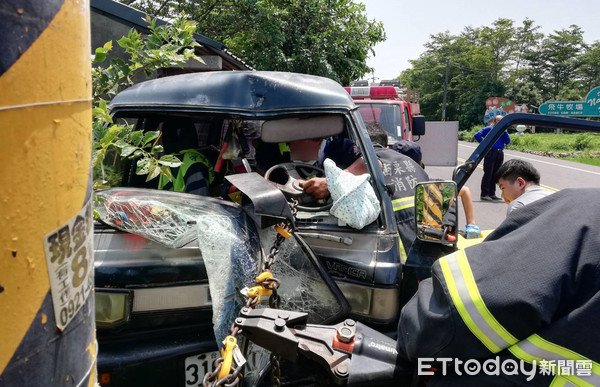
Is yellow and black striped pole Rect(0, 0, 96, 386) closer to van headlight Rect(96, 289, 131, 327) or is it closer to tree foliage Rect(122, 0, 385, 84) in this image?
van headlight Rect(96, 289, 131, 327)

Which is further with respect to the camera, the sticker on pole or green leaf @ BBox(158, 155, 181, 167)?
green leaf @ BBox(158, 155, 181, 167)

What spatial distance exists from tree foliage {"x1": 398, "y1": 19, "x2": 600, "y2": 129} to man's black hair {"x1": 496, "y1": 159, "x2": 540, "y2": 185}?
183 ft

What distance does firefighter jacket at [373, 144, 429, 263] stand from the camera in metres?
2.77

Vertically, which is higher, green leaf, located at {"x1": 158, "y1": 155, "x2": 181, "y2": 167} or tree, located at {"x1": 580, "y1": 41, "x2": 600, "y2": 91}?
tree, located at {"x1": 580, "y1": 41, "x2": 600, "y2": 91}

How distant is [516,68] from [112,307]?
221 ft

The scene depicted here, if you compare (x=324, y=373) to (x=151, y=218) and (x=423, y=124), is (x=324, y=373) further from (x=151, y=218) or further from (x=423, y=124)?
(x=423, y=124)

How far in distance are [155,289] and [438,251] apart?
1.60 metres

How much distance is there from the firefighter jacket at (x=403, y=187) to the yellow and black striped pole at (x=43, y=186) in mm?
2054

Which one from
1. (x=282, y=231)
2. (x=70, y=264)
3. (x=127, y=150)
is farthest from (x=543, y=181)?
(x=70, y=264)

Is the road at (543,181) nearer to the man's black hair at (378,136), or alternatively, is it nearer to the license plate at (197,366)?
the man's black hair at (378,136)

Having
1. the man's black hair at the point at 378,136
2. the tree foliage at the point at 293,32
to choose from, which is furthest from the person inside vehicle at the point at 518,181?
the tree foliage at the point at 293,32

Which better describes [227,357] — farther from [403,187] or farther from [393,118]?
[393,118]

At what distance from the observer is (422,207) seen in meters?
2.46

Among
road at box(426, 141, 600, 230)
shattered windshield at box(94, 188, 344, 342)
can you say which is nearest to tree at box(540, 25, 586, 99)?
road at box(426, 141, 600, 230)
